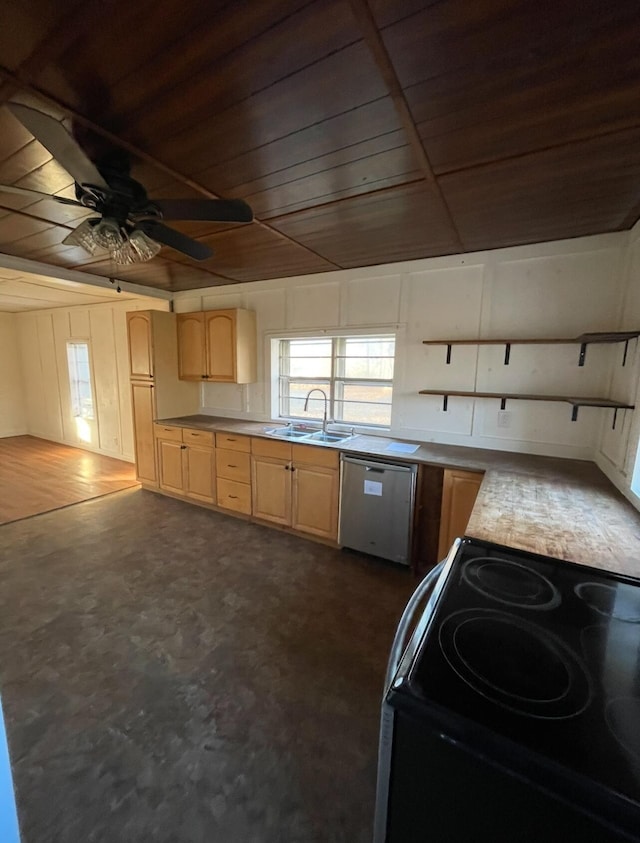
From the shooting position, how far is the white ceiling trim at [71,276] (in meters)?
3.27

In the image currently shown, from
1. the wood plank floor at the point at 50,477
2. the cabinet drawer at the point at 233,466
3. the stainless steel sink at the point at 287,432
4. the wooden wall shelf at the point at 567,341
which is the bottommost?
the wood plank floor at the point at 50,477

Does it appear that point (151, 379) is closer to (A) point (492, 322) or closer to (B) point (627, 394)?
(A) point (492, 322)

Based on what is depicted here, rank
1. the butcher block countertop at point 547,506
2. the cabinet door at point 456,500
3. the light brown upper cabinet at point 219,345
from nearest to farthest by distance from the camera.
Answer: the butcher block countertop at point 547,506 → the cabinet door at point 456,500 → the light brown upper cabinet at point 219,345

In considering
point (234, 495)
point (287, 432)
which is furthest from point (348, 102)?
point (234, 495)

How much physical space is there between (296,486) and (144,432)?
2.26 m

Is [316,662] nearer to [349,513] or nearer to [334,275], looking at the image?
[349,513]

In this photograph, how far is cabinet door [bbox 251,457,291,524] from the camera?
341 centimetres

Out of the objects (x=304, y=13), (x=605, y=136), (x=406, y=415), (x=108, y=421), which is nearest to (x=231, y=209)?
(x=304, y=13)

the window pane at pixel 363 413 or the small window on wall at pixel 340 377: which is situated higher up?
the small window on wall at pixel 340 377

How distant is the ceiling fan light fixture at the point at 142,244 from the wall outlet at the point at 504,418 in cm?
271

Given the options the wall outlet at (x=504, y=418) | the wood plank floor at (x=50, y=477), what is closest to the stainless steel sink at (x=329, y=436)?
the wall outlet at (x=504, y=418)

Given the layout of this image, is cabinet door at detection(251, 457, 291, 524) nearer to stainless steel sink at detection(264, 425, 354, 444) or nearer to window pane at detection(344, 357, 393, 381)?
stainless steel sink at detection(264, 425, 354, 444)

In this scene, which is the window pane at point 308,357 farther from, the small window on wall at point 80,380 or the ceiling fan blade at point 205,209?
the small window on wall at point 80,380

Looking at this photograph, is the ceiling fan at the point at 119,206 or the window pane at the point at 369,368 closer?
the ceiling fan at the point at 119,206
